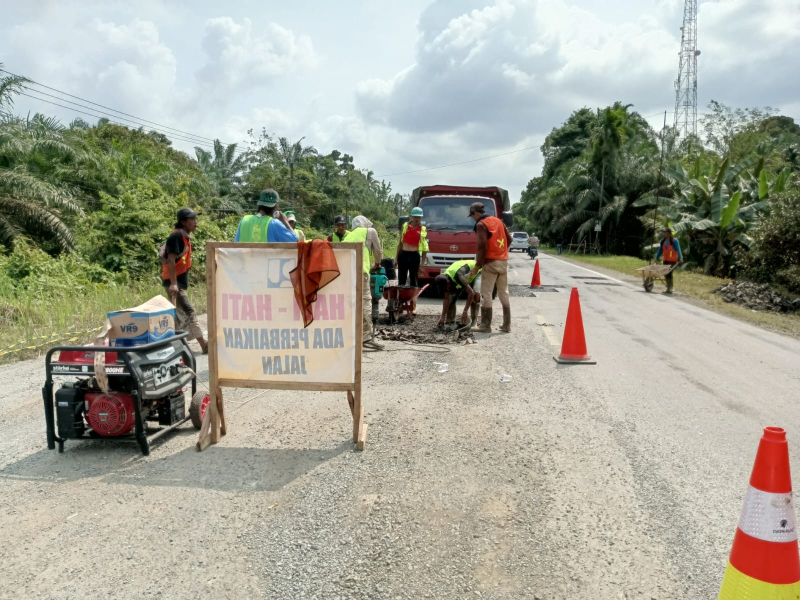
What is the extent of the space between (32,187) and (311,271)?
17.2m

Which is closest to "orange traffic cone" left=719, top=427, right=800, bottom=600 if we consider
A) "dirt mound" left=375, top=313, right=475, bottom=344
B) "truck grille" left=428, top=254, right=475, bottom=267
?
"dirt mound" left=375, top=313, right=475, bottom=344

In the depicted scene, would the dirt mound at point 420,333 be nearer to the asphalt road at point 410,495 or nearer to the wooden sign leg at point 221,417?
the asphalt road at point 410,495

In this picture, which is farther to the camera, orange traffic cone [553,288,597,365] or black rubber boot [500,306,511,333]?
black rubber boot [500,306,511,333]

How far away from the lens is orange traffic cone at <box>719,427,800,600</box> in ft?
8.40

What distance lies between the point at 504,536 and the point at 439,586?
62 cm

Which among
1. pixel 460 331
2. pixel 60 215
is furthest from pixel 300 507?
pixel 60 215

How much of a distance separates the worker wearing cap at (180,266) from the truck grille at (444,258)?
728 centimetres

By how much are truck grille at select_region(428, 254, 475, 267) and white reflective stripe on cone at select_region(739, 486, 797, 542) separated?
12.0 meters

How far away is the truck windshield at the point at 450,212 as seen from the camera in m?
14.9

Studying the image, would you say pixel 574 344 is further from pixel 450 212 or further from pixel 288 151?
pixel 288 151

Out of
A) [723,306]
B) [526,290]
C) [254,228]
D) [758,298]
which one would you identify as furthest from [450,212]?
[254,228]

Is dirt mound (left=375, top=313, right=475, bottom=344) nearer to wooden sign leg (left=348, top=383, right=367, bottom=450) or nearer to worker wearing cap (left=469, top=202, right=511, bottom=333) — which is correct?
worker wearing cap (left=469, top=202, right=511, bottom=333)

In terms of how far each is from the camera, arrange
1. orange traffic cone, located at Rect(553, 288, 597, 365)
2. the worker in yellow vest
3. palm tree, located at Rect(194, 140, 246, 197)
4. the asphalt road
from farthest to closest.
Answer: palm tree, located at Rect(194, 140, 246, 197)
the worker in yellow vest
orange traffic cone, located at Rect(553, 288, 597, 365)
the asphalt road

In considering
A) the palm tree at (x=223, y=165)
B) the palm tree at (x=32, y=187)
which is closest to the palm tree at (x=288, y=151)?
the palm tree at (x=223, y=165)
